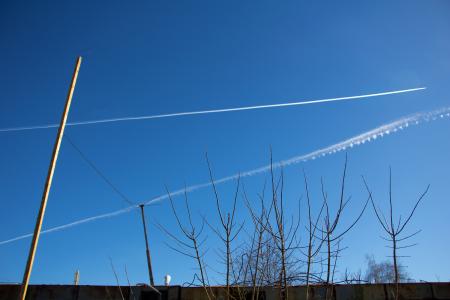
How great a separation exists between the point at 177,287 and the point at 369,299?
301 cm

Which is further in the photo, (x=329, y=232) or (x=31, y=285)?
(x=31, y=285)

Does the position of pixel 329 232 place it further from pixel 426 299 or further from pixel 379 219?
pixel 426 299

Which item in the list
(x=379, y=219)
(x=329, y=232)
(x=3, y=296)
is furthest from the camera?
(x=3, y=296)

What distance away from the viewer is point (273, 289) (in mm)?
5992

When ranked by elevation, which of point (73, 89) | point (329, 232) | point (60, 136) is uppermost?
point (73, 89)

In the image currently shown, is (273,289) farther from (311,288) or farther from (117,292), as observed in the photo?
(117,292)

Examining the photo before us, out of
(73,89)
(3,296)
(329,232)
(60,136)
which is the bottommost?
(3,296)

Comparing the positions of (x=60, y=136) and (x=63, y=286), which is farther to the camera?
(x=63, y=286)

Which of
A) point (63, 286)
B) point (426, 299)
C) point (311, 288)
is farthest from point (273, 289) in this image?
point (63, 286)

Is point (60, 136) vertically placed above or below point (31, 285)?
above

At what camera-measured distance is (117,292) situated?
6.29 m

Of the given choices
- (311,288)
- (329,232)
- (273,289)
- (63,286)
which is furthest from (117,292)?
(329,232)

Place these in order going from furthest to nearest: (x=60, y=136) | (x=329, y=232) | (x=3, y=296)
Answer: (x=3, y=296) < (x=60, y=136) < (x=329, y=232)

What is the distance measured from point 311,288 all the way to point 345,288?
0.53 meters
